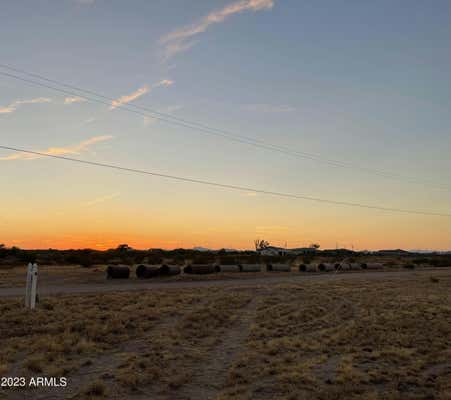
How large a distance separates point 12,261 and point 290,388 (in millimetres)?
52264

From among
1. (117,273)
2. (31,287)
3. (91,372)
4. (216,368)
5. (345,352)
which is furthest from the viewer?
(117,273)

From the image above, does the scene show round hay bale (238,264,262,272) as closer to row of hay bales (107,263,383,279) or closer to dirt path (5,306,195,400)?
row of hay bales (107,263,383,279)

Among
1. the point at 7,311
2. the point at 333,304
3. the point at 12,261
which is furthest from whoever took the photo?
the point at 12,261

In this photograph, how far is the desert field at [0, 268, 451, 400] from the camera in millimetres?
8922

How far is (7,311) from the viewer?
52.6 feet

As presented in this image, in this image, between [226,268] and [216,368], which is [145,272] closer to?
[226,268]

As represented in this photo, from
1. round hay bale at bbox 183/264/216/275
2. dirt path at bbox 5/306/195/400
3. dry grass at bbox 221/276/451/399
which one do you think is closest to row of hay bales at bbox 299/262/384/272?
round hay bale at bbox 183/264/216/275

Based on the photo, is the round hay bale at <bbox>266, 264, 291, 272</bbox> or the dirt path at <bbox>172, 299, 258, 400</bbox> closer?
the dirt path at <bbox>172, 299, 258, 400</bbox>

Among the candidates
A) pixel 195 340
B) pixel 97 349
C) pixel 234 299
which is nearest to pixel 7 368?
pixel 97 349

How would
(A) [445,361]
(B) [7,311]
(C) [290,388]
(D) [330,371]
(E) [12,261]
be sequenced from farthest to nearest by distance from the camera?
(E) [12,261] → (B) [7,311] → (A) [445,361] → (D) [330,371] → (C) [290,388]

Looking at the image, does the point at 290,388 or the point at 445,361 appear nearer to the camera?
the point at 290,388

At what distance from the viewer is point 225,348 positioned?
12312 millimetres

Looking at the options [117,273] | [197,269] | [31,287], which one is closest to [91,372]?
[31,287]

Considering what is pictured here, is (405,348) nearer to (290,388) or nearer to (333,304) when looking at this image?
(290,388)
